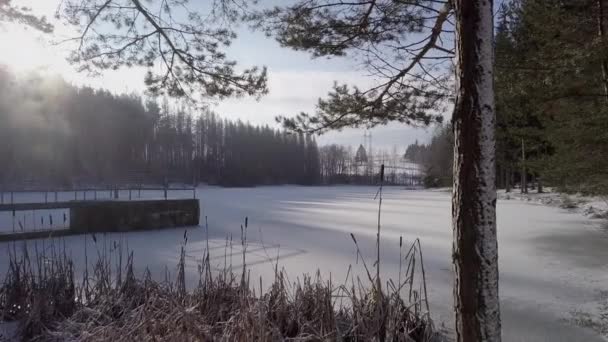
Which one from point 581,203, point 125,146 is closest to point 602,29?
point 581,203

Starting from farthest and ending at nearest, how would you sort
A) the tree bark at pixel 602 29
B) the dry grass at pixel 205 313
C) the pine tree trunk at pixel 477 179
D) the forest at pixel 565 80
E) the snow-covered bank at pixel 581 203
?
1. the snow-covered bank at pixel 581 203
2. the tree bark at pixel 602 29
3. the forest at pixel 565 80
4. the dry grass at pixel 205 313
5. the pine tree trunk at pixel 477 179

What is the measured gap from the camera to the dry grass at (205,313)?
2.40 m

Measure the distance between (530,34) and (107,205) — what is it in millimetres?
9803

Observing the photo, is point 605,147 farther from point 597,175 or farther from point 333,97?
point 333,97

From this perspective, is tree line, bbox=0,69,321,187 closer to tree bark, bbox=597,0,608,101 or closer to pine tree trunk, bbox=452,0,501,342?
tree bark, bbox=597,0,608,101

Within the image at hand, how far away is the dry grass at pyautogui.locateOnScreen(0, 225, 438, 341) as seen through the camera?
7.89ft

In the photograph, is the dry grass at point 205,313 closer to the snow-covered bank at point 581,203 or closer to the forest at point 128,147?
the snow-covered bank at point 581,203

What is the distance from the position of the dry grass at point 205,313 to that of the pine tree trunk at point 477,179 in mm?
771

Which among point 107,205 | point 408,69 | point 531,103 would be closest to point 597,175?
point 531,103

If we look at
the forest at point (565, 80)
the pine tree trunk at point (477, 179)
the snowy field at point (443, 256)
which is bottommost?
the snowy field at point (443, 256)

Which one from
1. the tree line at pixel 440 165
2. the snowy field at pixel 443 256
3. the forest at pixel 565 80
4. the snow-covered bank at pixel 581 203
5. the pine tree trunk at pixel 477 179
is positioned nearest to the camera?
the pine tree trunk at pixel 477 179

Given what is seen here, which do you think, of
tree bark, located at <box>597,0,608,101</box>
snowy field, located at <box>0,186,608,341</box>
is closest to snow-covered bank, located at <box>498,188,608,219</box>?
snowy field, located at <box>0,186,608,341</box>

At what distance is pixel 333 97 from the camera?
15.9 feet

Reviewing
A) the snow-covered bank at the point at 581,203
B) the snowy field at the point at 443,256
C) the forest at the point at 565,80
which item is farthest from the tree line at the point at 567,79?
the snow-covered bank at the point at 581,203
